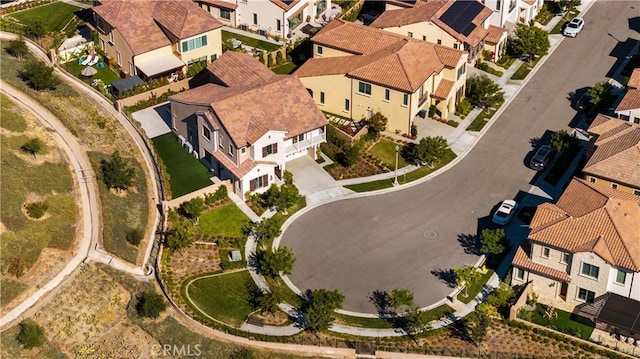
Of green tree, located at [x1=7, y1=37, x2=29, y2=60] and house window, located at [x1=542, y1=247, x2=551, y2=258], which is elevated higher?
green tree, located at [x1=7, y1=37, x2=29, y2=60]

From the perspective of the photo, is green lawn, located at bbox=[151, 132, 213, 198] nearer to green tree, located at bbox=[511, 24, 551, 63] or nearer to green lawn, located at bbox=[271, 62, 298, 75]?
green lawn, located at bbox=[271, 62, 298, 75]

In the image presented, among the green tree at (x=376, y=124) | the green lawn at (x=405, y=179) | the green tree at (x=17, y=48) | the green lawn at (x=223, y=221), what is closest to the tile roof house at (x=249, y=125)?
the green lawn at (x=223, y=221)

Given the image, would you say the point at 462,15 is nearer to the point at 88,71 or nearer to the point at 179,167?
the point at 179,167

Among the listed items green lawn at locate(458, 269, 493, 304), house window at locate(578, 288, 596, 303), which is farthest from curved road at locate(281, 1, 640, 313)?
house window at locate(578, 288, 596, 303)

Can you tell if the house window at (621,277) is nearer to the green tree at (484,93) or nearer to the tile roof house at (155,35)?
the green tree at (484,93)

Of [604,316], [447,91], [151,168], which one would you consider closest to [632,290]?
[604,316]
